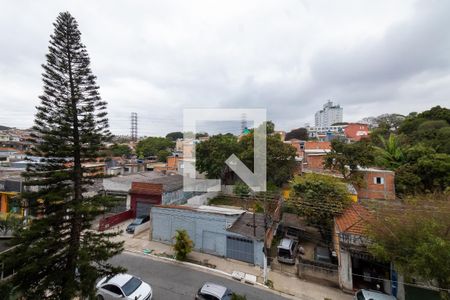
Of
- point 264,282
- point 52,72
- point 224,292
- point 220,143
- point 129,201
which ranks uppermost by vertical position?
point 52,72

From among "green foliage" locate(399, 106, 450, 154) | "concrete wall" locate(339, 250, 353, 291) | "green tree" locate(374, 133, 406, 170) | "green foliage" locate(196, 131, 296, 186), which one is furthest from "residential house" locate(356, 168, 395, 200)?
"concrete wall" locate(339, 250, 353, 291)

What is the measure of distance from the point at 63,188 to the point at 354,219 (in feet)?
39.4

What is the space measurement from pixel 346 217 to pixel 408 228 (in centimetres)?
361

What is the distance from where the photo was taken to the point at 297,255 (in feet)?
38.5

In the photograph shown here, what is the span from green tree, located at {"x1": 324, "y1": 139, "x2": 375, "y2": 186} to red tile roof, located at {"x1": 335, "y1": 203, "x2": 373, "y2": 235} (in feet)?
18.0

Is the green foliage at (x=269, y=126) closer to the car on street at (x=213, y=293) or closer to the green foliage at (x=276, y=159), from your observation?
the green foliage at (x=276, y=159)

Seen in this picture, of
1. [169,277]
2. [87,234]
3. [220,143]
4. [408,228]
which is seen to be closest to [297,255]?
[408,228]

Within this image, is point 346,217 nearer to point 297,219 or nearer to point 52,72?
point 297,219

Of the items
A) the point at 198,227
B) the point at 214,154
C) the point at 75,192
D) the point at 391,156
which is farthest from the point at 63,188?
the point at 391,156

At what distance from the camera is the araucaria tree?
245 inches

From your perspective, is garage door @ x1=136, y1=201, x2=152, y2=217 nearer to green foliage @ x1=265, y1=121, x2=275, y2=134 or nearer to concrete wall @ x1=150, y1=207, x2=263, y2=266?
concrete wall @ x1=150, y1=207, x2=263, y2=266

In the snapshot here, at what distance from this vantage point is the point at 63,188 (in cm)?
680

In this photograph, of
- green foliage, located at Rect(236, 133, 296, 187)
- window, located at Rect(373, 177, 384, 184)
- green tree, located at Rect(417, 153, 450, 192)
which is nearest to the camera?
green tree, located at Rect(417, 153, 450, 192)

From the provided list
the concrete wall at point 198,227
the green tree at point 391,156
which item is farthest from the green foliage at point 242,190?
the green tree at point 391,156
